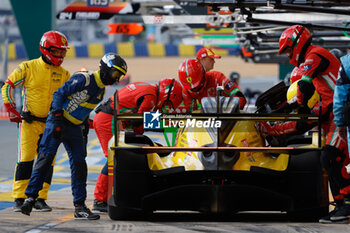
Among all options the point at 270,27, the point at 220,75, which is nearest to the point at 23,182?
the point at 220,75

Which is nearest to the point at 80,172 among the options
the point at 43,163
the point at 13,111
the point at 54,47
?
the point at 43,163

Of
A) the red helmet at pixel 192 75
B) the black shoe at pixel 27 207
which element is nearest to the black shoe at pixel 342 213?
the red helmet at pixel 192 75

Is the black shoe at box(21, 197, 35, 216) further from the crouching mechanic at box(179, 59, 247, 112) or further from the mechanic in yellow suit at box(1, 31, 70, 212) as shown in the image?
the crouching mechanic at box(179, 59, 247, 112)

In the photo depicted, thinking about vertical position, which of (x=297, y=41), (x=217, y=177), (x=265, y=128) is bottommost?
(x=217, y=177)

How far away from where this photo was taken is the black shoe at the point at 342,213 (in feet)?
27.7

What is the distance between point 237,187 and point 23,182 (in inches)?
133

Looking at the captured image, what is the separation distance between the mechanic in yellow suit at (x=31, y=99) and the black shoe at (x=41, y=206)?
0.25 metres

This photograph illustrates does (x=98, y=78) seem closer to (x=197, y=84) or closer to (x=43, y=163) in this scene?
(x=43, y=163)

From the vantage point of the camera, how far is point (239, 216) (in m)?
9.15

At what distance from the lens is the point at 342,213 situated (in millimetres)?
8484

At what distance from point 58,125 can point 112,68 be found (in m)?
0.81

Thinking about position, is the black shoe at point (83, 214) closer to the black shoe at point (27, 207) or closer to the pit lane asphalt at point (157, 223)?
the pit lane asphalt at point (157, 223)

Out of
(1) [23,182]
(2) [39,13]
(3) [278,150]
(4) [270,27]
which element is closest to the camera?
(3) [278,150]

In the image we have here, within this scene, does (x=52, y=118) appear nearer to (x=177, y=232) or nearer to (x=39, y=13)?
(x=177, y=232)
